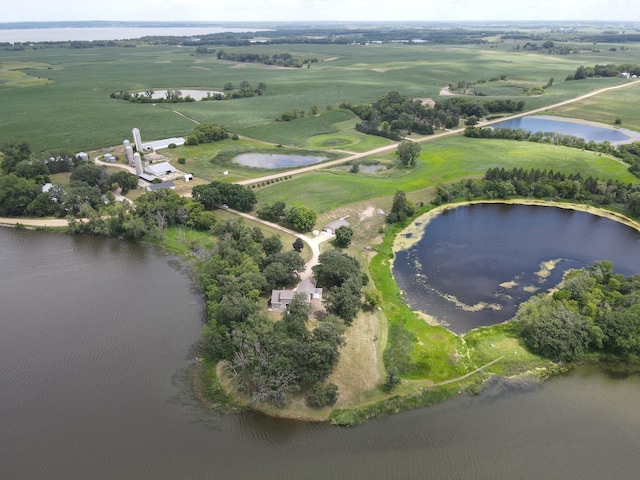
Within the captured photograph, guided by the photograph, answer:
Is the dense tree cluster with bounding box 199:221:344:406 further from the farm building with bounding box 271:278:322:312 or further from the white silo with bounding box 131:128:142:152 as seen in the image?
the white silo with bounding box 131:128:142:152

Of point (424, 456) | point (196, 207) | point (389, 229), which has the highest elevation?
point (196, 207)

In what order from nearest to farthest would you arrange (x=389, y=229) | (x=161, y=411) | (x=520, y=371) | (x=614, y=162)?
(x=161, y=411)
(x=520, y=371)
(x=389, y=229)
(x=614, y=162)

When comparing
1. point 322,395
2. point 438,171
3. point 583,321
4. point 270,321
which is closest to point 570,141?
point 438,171

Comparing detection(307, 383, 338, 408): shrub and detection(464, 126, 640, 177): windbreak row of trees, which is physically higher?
detection(464, 126, 640, 177): windbreak row of trees

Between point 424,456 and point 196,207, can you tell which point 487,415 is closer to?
point 424,456

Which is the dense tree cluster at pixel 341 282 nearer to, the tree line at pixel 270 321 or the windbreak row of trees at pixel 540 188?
the tree line at pixel 270 321

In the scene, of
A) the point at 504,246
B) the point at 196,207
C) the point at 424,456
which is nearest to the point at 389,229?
the point at 504,246

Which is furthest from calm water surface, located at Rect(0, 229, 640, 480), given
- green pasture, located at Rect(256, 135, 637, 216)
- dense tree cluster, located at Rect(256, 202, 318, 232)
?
green pasture, located at Rect(256, 135, 637, 216)
